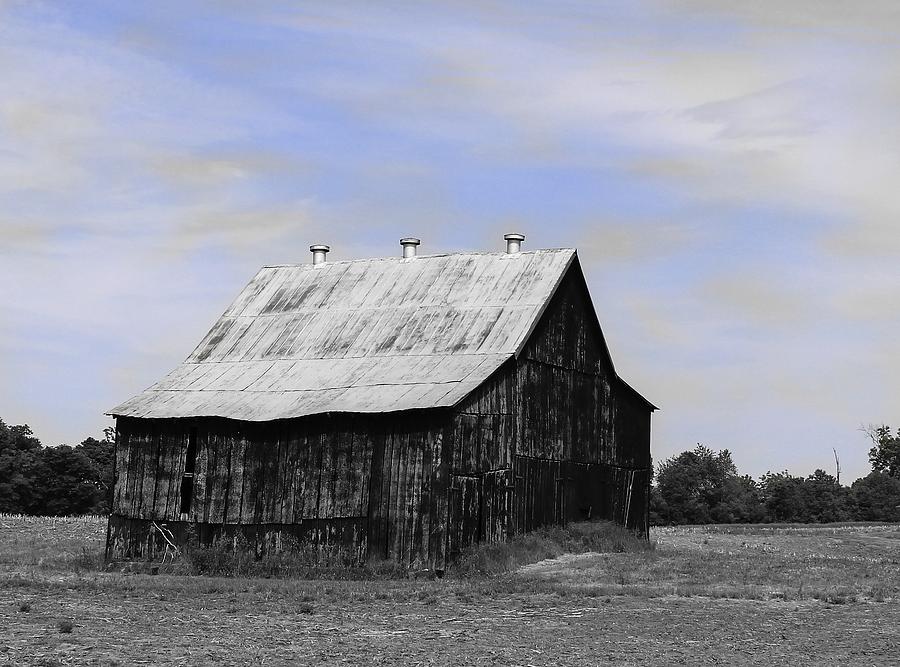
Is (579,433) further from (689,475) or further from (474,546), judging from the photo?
(689,475)

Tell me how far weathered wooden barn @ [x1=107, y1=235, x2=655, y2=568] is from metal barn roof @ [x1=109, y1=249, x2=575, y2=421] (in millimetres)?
71

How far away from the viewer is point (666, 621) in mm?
23938

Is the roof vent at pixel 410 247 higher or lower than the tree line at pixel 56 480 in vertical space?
higher

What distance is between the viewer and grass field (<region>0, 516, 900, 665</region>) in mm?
19422

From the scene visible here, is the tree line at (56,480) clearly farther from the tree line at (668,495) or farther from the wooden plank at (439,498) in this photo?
the wooden plank at (439,498)

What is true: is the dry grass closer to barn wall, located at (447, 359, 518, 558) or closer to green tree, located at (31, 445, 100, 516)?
barn wall, located at (447, 359, 518, 558)

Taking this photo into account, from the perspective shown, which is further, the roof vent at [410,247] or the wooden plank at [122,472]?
the roof vent at [410,247]

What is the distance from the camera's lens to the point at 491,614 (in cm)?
2517

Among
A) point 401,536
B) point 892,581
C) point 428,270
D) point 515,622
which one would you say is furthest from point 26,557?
point 892,581

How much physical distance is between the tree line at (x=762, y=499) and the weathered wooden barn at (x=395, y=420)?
4448 centimetres

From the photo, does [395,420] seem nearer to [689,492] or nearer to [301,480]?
[301,480]

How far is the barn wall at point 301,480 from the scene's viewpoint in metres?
35.6

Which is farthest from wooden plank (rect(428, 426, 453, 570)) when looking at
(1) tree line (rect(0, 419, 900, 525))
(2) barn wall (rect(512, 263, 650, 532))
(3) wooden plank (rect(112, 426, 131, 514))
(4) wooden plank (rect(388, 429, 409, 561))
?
(1) tree line (rect(0, 419, 900, 525))

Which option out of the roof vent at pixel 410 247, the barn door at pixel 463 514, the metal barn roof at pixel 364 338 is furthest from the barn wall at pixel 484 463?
the roof vent at pixel 410 247
